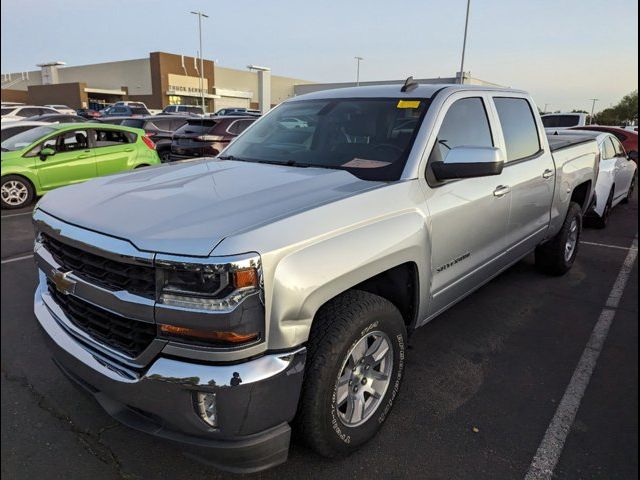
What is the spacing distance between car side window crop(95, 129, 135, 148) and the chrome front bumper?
904 centimetres

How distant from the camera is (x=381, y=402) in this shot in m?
2.67

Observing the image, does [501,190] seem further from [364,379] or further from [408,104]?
[364,379]

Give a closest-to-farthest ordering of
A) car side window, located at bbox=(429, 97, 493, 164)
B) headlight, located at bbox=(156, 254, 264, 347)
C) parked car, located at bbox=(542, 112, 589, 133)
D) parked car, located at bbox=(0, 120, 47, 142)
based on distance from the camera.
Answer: headlight, located at bbox=(156, 254, 264, 347)
car side window, located at bbox=(429, 97, 493, 164)
parked car, located at bbox=(0, 120, 47, 142)
parked car, located at bbox=(542, 112, 589, 133)

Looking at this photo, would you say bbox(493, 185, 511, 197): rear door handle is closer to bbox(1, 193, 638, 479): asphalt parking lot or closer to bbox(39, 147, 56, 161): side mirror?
bbox(1, 193, 638, 479): asphalt parking lot

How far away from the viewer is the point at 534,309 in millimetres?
4629

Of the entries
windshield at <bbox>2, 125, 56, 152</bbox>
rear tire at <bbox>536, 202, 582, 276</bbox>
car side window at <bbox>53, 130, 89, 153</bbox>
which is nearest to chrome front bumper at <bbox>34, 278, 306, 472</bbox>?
rear tire at <bbox>536, 202, 582, 276</bbox>

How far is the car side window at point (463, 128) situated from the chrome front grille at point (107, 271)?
1.85 meters

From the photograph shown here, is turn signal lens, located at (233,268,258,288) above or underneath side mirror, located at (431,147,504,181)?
underneath

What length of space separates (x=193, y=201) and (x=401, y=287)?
4.22 ft

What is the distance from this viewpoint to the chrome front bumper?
1.88 metres

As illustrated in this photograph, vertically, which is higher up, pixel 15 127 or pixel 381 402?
pixel 15 127

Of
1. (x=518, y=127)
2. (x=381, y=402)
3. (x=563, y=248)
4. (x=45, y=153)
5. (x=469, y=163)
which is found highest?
(x=518, y=127)

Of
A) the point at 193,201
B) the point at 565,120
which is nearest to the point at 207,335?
the point at 193,201

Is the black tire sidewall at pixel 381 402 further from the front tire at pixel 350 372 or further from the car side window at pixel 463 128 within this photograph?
the car side window at pixel 463 128
